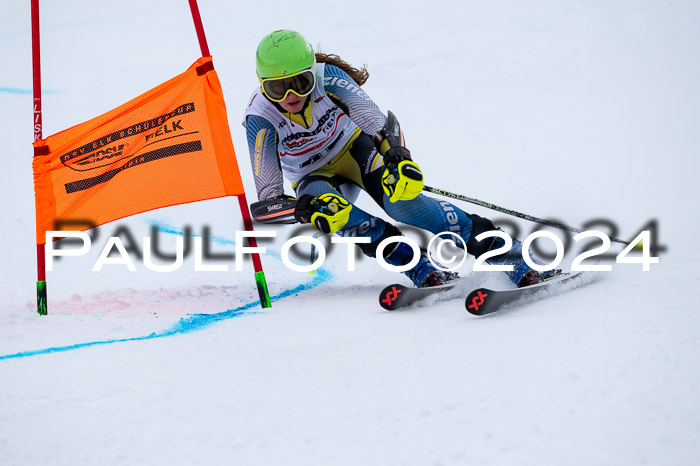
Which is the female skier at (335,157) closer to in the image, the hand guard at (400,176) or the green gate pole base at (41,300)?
the hand guard at (400,176)

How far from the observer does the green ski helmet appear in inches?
139

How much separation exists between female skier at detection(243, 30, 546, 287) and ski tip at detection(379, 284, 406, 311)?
0.41 meters

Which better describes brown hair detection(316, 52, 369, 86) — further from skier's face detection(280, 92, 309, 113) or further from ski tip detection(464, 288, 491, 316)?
ski tip detection(464, 288, 491, 316)

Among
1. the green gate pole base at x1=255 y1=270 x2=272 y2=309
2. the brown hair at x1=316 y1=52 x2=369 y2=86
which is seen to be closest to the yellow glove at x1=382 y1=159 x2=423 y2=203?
the brown hair at x1=316 y1=52 x2=369 y2=86

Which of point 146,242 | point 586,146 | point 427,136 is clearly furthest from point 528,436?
point 427,136

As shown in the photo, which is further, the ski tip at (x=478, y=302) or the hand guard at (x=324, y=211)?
the hand guard at (x=324, y=211)

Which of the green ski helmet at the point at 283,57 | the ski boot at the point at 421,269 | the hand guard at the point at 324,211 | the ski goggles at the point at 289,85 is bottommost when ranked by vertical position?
the ski boot at the point at 421,269

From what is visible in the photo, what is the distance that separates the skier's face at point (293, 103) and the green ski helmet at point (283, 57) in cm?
15

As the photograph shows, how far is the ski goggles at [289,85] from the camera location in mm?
3570

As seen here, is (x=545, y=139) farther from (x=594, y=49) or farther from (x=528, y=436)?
(x=528, y=436)

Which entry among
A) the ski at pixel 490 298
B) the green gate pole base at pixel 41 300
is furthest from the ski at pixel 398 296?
the green gate pole base at pixel 41 300

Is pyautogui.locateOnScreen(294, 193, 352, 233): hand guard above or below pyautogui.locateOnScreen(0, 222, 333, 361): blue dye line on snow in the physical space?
above

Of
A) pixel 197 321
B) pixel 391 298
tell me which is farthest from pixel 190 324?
pixel 391 298

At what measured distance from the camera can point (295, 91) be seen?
3.61m
